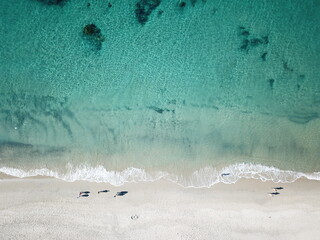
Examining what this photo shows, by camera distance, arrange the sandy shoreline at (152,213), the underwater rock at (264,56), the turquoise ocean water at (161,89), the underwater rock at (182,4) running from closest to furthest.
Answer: the sandy shoreline at (152,213) → the turquoise ocean water at (161,89) → the underwater rock at (264,56) → the underwater rock at (182,4)

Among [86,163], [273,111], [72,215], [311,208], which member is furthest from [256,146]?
[72,215]

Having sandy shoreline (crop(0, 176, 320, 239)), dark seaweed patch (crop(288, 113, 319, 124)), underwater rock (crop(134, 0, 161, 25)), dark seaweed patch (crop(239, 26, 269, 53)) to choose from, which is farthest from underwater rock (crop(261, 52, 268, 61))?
sandy shoreline (crop(0, 176, 320, 239))

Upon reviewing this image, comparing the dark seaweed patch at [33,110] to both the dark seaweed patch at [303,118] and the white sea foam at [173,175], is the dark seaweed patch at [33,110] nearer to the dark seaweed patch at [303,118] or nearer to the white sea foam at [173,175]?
the white sea foam at [173,175]

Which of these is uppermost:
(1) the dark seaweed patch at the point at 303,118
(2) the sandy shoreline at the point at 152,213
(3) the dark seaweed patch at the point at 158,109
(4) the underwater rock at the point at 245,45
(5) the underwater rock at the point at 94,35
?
(5) the underwater rock at the point at 94,35

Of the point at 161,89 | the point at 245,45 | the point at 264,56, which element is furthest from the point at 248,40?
the point at 161,89

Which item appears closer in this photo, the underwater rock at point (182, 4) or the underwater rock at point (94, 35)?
the underwater rock at point (94, 35)

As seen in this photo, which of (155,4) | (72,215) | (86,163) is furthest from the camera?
(155,4)

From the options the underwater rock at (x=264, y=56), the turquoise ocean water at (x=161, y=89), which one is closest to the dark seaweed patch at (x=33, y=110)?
the turquoise ocean water at (x=161, y=89)

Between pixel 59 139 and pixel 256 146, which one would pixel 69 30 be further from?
pixel 256 146
